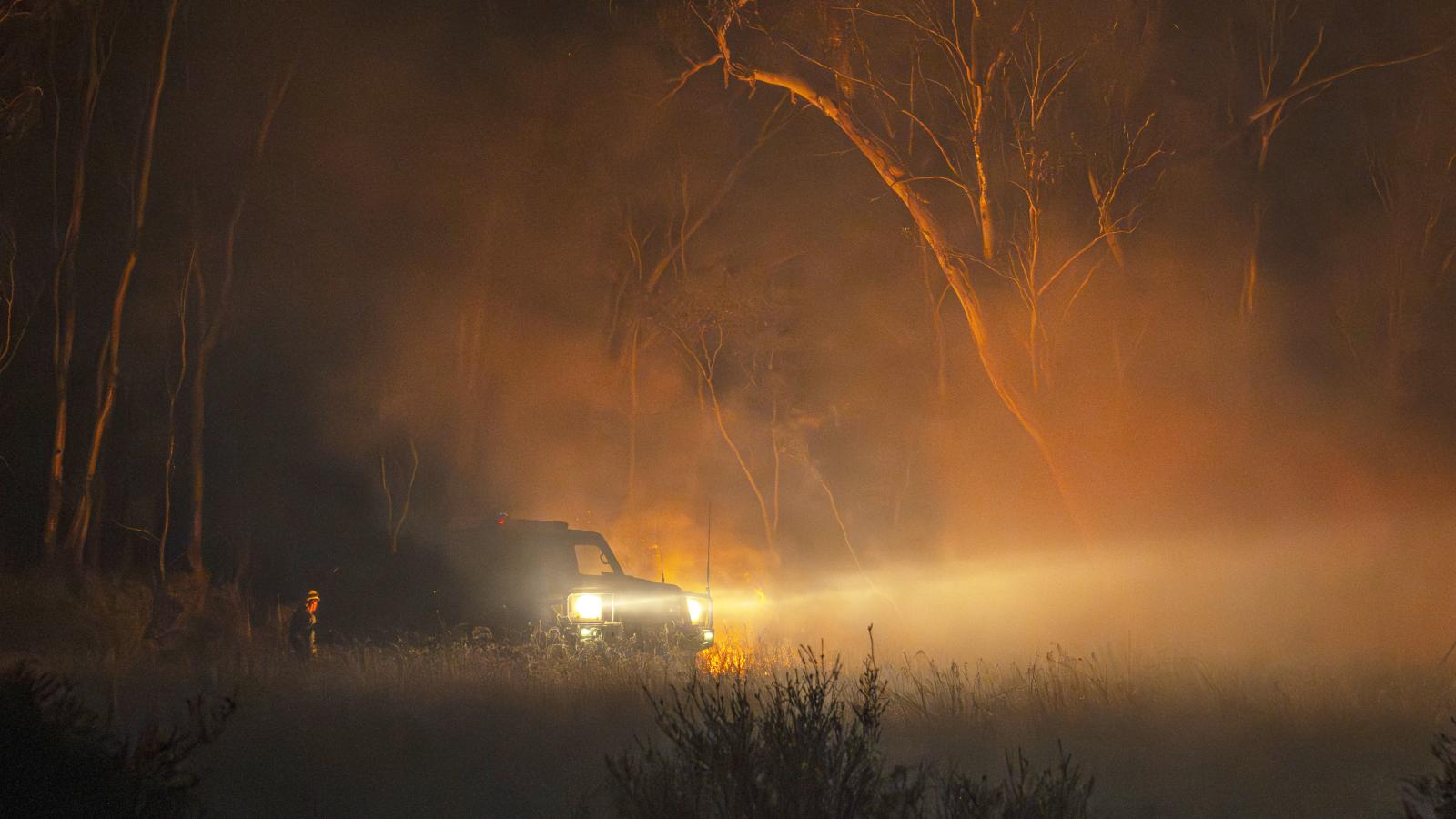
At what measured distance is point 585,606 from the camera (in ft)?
40.7

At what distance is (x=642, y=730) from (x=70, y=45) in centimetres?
2023

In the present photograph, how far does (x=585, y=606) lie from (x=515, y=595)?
29.0 inches

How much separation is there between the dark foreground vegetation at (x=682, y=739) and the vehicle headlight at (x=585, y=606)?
80 centimetres

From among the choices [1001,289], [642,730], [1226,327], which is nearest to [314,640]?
[642,730]

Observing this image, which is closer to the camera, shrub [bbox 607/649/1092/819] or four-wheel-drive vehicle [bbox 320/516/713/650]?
shrub [bbox 607/649/1092/819]

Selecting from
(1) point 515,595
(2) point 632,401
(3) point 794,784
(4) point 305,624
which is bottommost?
(3) point 794,784

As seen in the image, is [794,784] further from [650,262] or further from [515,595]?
[650,262]

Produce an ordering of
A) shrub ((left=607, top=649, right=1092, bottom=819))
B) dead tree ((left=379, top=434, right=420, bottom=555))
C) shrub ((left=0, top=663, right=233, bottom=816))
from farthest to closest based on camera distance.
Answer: dead tree ((left=379, top=434, right=420, bottom=555)), shrub ((left=607, top=649, right=1092, bottom=819)), shrub ((left=0, top=663, right=233, bottom=816))

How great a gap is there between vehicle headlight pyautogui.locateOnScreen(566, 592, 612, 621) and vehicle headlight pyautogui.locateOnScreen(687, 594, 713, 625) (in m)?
1.46

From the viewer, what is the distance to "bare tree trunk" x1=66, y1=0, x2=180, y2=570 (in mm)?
20453

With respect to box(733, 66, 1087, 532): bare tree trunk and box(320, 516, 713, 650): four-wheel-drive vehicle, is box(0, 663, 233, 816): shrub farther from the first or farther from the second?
box(733, 66, 1087, 532): bare tree trunk

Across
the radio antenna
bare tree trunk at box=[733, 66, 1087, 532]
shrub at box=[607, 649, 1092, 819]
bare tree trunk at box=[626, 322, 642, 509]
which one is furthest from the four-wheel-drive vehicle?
bare tree trunk at box=[626, 322, 642, 509]

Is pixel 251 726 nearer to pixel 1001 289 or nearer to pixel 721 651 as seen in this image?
pixel 721 651

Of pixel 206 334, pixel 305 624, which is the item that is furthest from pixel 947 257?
pixel 206 334
